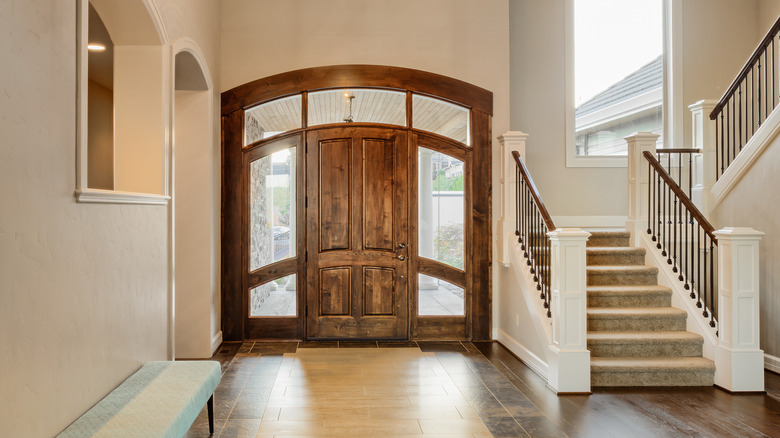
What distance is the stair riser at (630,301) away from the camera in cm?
498

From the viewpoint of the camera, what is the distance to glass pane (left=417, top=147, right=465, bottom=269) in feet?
19.7

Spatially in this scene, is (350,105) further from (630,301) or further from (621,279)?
(630,301)

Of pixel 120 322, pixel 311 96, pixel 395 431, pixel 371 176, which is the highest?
pixel 311 96

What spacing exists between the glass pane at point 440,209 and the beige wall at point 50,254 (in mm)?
3467

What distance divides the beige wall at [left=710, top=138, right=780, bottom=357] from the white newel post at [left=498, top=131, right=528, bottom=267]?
6.98 ft

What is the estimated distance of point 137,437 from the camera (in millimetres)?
2182

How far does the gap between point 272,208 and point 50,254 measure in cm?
375

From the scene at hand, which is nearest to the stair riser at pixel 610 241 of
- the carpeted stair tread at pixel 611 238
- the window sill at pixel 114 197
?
the carpeted stair tread at pixel 611 238

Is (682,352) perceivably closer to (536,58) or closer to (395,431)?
(395,431)

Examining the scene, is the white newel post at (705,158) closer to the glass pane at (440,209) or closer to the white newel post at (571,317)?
the white newel post at (571,317)

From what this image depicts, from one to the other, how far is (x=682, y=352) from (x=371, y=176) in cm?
338

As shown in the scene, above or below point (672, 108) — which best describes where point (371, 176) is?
below

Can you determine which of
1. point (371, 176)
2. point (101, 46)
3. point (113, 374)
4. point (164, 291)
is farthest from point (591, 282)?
point (101, 46)

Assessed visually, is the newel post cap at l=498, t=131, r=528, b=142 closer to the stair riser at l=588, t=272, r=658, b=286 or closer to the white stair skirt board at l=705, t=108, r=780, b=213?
the stair riser at l=588, t=272, r=658, b=286
